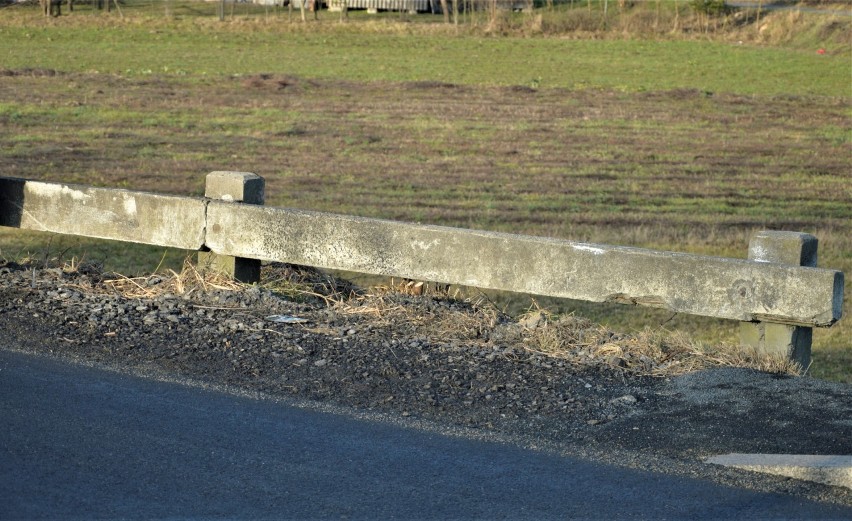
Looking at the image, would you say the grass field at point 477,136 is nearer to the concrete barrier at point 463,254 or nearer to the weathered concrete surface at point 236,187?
the concrete barrier at point 463,254

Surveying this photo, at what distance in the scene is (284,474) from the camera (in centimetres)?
485

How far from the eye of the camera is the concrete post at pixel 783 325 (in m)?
6.57

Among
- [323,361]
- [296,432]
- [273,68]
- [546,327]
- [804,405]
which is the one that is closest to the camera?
[296,432]

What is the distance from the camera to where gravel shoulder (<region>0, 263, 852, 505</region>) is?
5.39 metres

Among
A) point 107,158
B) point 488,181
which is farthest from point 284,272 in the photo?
point 107,158

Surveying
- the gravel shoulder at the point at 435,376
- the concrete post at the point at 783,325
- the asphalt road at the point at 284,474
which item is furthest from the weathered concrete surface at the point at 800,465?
the concrete post at the point at 783,325

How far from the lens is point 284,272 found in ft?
28.5

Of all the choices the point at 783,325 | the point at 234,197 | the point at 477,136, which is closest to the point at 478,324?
the point at 783,325

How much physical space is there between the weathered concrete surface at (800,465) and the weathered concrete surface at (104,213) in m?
4.28

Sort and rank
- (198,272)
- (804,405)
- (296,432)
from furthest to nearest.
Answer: (198,272)
(804,405)
(296,432)

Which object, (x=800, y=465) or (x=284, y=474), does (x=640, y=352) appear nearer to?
(x=800, y=465)

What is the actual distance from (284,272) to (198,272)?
780mm

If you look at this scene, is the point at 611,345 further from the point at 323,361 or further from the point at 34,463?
the point at 34,463

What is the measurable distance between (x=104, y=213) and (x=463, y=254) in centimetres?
278
